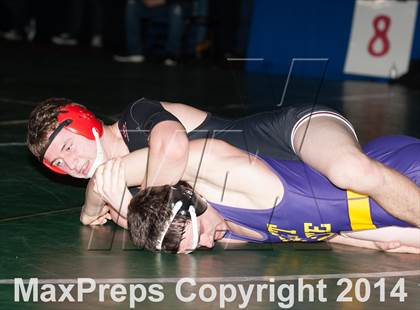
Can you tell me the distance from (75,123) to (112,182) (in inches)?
17.9

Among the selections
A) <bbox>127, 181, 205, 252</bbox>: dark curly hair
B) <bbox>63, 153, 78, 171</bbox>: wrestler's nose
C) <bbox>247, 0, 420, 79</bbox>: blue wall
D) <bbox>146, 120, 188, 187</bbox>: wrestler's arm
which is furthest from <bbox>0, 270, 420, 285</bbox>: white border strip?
<bbox>247, 0, 420, 79</bbox>: blue wall

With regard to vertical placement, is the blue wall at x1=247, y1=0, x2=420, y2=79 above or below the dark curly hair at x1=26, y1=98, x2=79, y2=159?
below

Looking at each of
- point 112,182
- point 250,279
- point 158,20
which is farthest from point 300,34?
point 250,279

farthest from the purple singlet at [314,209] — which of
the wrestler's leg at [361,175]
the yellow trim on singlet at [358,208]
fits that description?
the wrestler's leg at [361,175]

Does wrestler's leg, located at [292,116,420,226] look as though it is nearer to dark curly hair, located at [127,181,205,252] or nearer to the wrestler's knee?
the wrestler's knee

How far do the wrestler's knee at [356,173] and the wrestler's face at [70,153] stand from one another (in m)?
1.15

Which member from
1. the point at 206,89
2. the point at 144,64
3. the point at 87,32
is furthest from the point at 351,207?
the point at 87,32

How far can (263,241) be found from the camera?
167 inches

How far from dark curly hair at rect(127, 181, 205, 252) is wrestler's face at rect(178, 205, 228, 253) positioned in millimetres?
52

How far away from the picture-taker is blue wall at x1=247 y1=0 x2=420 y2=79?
37.0 feet

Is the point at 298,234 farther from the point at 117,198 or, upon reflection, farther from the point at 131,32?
the point at 131,32

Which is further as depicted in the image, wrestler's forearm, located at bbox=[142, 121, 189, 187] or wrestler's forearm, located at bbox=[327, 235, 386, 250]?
wrestler's forearm, located at bbox=[327, 235, 386, 250]

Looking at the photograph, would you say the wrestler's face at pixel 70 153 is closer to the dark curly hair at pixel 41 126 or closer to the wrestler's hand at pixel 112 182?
the dark curly hair at pixel 41 126

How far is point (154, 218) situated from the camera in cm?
369
